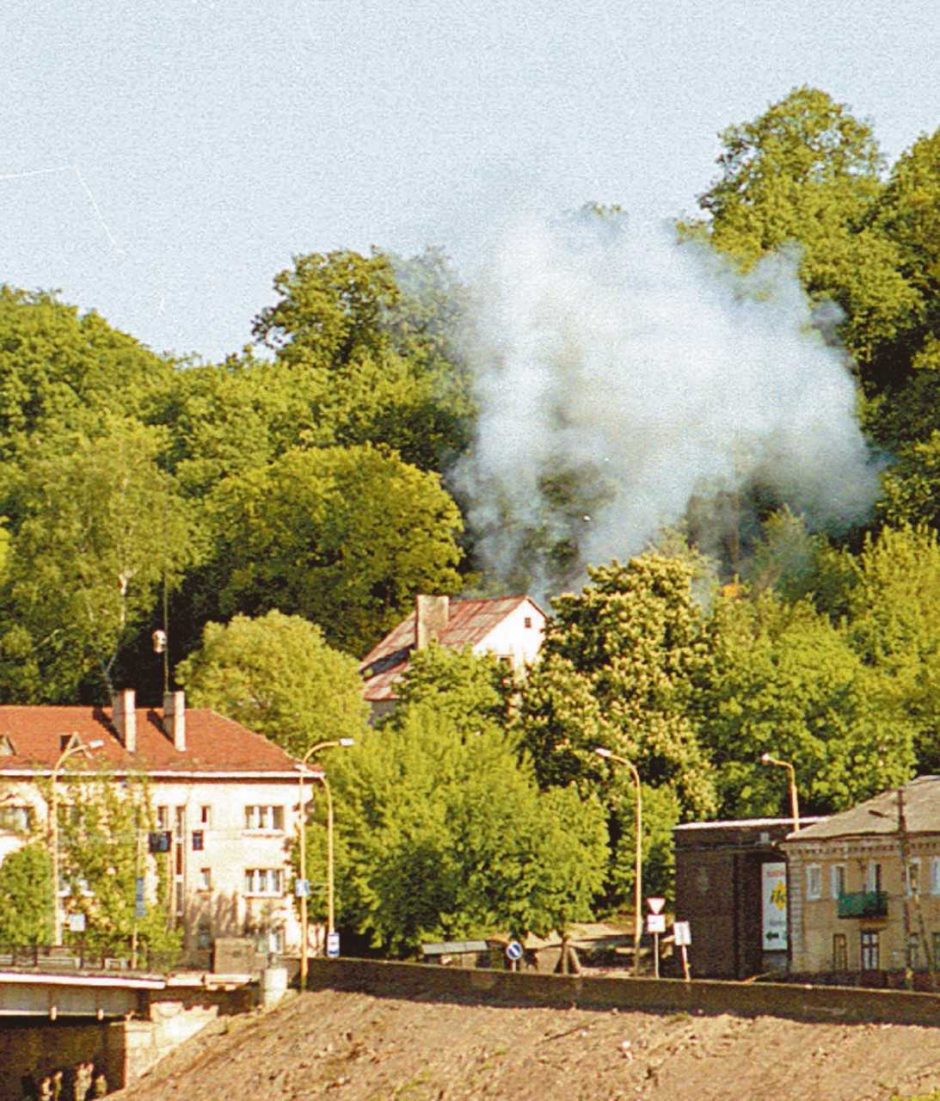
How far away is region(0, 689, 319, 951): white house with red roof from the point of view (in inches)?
4456

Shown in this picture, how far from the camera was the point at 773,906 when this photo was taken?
102m

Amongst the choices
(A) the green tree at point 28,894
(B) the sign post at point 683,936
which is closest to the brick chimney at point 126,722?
(A) the green tree at point 28,894

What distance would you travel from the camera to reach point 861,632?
400 ft

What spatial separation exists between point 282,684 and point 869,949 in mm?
36609

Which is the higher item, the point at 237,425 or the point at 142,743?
the point at 237,425

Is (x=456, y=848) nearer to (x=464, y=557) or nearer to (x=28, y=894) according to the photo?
(x=28, y=894)

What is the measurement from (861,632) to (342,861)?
79.4 ft

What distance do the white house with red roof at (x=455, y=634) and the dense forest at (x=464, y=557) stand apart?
249 centimetres

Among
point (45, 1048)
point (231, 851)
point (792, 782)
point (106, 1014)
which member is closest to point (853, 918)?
point (792, 782)

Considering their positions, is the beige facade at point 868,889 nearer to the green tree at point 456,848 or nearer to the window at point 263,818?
the green tree at point 456,848

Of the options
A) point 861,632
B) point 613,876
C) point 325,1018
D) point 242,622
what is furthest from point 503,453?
point 325,1018

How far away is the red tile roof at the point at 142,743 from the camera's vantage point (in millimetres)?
116062

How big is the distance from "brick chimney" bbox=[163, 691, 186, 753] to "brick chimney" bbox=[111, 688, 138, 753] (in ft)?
3.93

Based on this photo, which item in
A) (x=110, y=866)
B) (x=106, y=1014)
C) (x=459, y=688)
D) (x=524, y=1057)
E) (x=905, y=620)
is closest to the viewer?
(x=524, y=1057)
